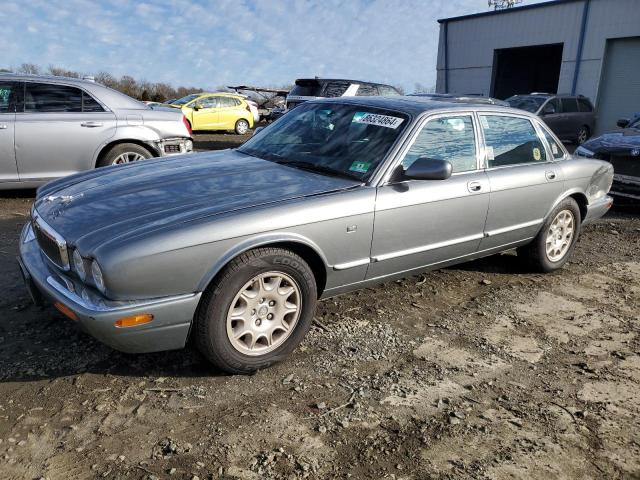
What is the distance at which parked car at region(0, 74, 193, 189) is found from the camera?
6.48 metres

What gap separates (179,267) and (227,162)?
145cm

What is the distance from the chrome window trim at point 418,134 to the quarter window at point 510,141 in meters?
0.11

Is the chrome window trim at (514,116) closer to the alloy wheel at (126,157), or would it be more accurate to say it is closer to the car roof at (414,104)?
the car roof at (414,104)

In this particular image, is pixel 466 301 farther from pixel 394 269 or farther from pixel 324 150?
pixel 324 150

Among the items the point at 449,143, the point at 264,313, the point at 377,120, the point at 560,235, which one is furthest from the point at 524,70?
the point at 264,313

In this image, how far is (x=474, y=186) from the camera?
161 inches

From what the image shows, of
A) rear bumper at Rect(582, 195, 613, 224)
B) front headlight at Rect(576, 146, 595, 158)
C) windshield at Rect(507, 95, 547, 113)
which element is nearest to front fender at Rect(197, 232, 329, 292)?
rear bumper at Rect(582, 195, 613, 224)

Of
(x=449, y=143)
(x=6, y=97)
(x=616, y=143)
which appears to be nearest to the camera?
(x=449, y=143)

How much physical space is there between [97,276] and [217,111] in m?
17.5

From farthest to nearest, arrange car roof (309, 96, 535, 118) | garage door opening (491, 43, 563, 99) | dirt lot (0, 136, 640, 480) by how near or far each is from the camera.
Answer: garage door opening (491, 43, 563, 99)
car roof (309, 96, 535, 118)
dirt lot (0, 136, 640, 480)

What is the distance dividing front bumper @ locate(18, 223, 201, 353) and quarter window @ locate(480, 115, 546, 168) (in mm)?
2762

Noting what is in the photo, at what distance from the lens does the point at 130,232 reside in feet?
9.05

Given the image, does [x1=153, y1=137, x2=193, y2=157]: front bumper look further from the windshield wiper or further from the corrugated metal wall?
the corrugated metal wall

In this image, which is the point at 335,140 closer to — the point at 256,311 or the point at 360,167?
the point at 360,167
